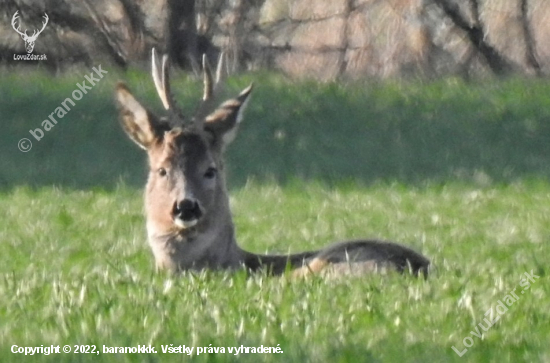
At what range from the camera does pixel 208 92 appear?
9508 mm

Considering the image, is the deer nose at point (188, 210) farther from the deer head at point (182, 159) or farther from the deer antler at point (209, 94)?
the deer antler at point (209, 94)

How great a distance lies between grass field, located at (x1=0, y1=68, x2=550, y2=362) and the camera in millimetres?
7277

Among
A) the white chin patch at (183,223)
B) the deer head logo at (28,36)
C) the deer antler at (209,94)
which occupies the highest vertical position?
the deer antler at (209,94)

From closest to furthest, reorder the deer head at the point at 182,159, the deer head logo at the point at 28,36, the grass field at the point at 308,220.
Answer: the grass field at the point at 308,220 → the deer head at the point at 182,159 → the deer head logo at the point at 28,36

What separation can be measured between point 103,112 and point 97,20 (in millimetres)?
4612

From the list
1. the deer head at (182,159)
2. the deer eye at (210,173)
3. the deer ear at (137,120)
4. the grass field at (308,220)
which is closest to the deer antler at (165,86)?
the deer head at (182,159)

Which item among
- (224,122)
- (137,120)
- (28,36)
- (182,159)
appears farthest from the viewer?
(28,36)

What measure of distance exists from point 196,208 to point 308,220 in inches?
172

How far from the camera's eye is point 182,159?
917 cm

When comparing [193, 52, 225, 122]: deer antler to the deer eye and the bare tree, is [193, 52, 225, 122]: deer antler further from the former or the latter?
the bare tree

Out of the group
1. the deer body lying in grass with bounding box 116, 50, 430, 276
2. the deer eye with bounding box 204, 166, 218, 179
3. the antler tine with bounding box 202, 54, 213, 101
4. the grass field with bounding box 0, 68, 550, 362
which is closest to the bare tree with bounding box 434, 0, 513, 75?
the grass field with bounding box 0, 68, 550, 362

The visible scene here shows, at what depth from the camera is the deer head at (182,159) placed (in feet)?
29.9

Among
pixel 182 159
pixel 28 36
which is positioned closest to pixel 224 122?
pixel 182 159

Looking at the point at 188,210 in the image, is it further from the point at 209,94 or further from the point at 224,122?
the point at 209,94
